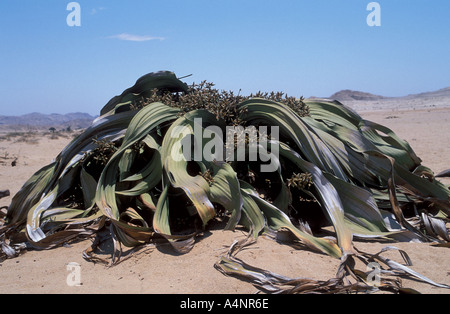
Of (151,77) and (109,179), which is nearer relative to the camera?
(109,179)

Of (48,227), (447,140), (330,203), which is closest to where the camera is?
(330,203)

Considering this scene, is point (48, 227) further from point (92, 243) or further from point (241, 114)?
point (241, 114)

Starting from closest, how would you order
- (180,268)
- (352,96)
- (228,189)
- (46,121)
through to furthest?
(180,268) < (228,189) < (352,96) < (46,121)

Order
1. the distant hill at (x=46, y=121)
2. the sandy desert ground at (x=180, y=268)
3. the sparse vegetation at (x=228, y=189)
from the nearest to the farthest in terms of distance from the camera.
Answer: the sandy desert ground at (x=180, y=268) < the sparse vegetation at (x=228, y=189) < the distant hill at (x=46, y=121)

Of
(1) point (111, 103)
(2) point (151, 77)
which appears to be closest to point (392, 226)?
(2) point (151, 77)

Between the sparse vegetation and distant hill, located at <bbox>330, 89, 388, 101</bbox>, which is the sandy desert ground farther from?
distant hill, located at <bbox>330, 89, 388, 101</bbox>

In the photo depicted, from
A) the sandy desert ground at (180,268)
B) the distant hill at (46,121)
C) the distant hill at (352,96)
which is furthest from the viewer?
the distant hill at (46,121)

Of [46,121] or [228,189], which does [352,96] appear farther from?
[46,121]

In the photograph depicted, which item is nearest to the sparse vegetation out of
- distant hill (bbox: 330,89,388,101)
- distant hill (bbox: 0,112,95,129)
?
distant hill (bbox: 0,112,95,129)

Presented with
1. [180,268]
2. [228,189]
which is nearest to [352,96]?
[228,189]

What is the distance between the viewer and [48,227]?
2711mm

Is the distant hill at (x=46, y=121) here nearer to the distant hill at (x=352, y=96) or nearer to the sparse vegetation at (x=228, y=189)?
the distant hill at (x=352, y=96)

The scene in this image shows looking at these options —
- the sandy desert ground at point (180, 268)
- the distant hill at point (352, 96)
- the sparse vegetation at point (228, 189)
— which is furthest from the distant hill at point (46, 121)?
the sandy desert ground at point (180, 268)

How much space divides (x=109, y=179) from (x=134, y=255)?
653 millimetres
